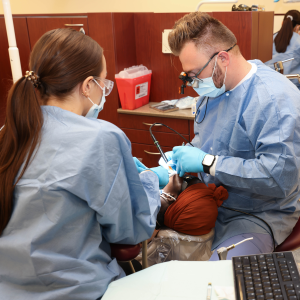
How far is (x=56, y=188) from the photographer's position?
823 mm

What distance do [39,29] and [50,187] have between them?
2.37 metres

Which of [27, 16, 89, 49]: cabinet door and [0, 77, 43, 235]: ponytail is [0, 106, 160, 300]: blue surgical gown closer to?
[0, 77, 43, 235]: ponytail

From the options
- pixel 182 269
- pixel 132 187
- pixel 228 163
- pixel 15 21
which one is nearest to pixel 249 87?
pixel 228 163

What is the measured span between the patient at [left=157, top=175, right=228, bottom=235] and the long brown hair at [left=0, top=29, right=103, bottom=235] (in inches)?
23.4

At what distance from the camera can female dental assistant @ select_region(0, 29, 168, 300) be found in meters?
0.83

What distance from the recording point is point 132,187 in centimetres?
102

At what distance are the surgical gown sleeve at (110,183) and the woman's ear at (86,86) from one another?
176 millimetres

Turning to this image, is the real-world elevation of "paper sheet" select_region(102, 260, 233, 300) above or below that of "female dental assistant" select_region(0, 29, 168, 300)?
below

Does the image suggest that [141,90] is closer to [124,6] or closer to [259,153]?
[259,153]

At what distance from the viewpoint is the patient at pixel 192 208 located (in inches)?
49.0

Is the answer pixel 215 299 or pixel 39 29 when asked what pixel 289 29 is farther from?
pixel 215 299

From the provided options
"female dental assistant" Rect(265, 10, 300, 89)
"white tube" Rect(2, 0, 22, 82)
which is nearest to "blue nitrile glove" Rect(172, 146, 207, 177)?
"white tube" Rect(2, 0, 22, 82)

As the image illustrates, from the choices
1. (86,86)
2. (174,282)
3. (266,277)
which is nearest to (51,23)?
(86,86)

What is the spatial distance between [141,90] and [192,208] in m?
1.61
